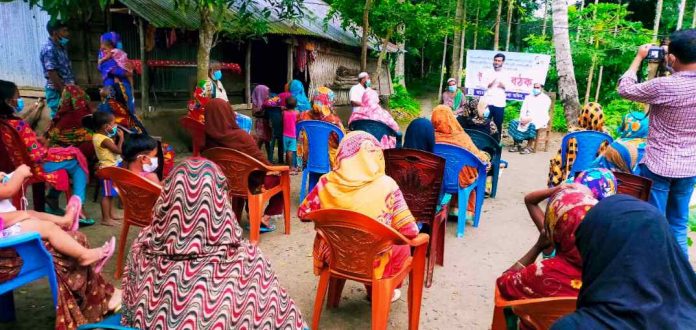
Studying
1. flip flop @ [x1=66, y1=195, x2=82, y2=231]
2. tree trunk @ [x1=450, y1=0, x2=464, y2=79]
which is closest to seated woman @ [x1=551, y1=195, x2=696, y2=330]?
flip flop @ [x1=66, y1=195, x2=82, y2=231]

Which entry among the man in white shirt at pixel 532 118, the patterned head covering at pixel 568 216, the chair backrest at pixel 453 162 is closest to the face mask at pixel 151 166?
the chair backrest at pixel 453 162

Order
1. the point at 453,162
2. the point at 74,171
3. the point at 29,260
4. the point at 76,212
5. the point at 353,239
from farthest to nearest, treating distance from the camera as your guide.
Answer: the point at 453,162
the point at 74,171
the point at 76,212
the point at 353,239
the point at 29,260

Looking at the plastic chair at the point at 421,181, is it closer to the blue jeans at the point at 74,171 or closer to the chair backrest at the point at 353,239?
the chair backrest at the point at 353,239

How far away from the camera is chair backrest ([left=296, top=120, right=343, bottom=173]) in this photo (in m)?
5.34

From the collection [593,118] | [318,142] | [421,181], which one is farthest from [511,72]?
[421,181]

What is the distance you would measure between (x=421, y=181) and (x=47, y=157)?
10.8ft

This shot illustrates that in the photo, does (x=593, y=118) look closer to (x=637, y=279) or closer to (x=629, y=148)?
(x=629, y=148)

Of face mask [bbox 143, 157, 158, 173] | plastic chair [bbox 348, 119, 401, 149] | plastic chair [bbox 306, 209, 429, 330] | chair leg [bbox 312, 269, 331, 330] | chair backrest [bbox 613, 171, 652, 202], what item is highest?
plastic chair [bbox 348, 119, 401, 149]

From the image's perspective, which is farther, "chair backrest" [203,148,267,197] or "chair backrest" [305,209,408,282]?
"chair backrest" [203,148,267,197]

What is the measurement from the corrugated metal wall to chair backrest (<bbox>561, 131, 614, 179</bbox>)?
9.05m

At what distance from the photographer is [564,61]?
1041 centimetres

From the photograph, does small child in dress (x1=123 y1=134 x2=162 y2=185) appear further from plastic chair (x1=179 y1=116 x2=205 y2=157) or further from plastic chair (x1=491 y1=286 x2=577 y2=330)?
plastic chair (x1=491 y1=286 x2=577 y2=330)

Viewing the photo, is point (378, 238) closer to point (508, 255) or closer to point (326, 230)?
point (326, 230)

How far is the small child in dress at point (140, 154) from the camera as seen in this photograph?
12.8 ft
